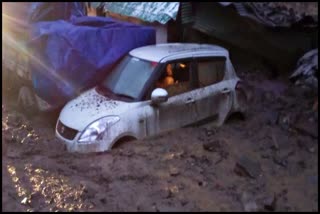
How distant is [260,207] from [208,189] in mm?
745

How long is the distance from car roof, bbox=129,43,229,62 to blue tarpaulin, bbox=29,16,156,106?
0.45m

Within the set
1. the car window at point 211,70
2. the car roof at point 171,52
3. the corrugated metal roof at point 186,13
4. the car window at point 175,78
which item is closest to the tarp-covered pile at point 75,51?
the car roof at point 171,52

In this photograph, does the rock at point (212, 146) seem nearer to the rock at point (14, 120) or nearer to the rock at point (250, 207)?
the rock at point (250, 207)

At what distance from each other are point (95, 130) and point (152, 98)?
3.24ft

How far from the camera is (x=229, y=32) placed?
38.6 ft

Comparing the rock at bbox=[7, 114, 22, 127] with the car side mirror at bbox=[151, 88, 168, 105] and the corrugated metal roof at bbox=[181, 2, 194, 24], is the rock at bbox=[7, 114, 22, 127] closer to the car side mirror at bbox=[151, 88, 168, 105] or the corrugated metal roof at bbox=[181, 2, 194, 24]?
the car side mirror at bbox=[151, 88, 168, 105]

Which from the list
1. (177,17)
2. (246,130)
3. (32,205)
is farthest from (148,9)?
(32,205)

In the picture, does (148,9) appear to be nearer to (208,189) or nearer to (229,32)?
(229,32)

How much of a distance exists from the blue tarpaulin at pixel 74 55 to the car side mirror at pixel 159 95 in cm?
142

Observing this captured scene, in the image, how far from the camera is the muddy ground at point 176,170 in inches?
203

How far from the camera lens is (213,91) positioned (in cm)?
752

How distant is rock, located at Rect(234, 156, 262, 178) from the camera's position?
19.1ft

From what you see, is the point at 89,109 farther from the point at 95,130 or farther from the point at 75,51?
the point at 75,51

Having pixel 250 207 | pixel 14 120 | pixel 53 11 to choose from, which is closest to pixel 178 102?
pixel 250 207
